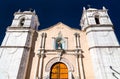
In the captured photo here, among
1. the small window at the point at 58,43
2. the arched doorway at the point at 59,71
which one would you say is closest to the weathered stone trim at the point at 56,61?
the arched doorway at the point at 59,71

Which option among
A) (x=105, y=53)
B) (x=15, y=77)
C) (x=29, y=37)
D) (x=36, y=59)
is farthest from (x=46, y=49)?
(x=105, y=53)

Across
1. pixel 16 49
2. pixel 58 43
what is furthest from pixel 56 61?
pixel 16 49

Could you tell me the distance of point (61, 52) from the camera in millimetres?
15977

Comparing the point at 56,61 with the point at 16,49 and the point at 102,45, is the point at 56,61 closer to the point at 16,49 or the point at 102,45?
the point at 16,49

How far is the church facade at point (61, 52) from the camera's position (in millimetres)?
14172

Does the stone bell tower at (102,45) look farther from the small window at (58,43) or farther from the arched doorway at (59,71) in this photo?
the small window at (58,43)

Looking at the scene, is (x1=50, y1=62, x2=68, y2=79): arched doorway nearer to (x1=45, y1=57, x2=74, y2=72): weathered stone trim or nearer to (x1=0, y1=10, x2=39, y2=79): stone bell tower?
(x1=45, y1=57, x2=74, y2=72): weathered stone trim

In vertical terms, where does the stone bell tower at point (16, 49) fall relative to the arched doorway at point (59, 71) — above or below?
above

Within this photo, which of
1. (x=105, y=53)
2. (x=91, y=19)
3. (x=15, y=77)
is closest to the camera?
(x=15, y=77)

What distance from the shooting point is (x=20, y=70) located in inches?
554

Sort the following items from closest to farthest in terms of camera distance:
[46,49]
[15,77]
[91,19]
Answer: [15,77], [46,49], [91,19]

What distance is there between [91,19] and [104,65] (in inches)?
286

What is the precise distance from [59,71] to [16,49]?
198 inches

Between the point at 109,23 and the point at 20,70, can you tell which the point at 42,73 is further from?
the point at 109,23
